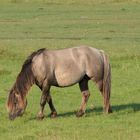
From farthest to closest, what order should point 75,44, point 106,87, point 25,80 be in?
point 75,44 < point 106,87 < point 25,80

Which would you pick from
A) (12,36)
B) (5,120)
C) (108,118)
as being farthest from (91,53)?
(12,36)

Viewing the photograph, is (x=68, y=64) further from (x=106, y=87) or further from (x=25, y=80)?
(x=25, y=80)

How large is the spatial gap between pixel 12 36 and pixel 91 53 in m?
17.9

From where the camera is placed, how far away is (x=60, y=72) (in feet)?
44.6

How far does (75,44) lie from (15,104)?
13.5 m

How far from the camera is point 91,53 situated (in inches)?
545

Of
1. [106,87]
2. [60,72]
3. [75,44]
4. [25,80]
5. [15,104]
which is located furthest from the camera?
[75,44]

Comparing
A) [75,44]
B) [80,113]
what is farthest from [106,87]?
[75,44]

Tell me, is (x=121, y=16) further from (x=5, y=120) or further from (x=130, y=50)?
(x=5, y=120)

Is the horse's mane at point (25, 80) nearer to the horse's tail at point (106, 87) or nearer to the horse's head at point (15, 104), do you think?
the horse's head at point (15, 104)

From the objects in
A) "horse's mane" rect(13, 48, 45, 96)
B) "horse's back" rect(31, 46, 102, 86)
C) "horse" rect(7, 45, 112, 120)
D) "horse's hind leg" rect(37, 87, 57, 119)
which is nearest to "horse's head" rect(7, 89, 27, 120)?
"horse" rect(7, 45, 112, 120)

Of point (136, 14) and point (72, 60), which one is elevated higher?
point (72, 60)

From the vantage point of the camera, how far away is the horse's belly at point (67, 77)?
13602 mm

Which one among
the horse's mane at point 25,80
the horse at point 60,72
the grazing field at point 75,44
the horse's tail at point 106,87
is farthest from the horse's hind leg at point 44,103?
the horse's tail at point 106,87
